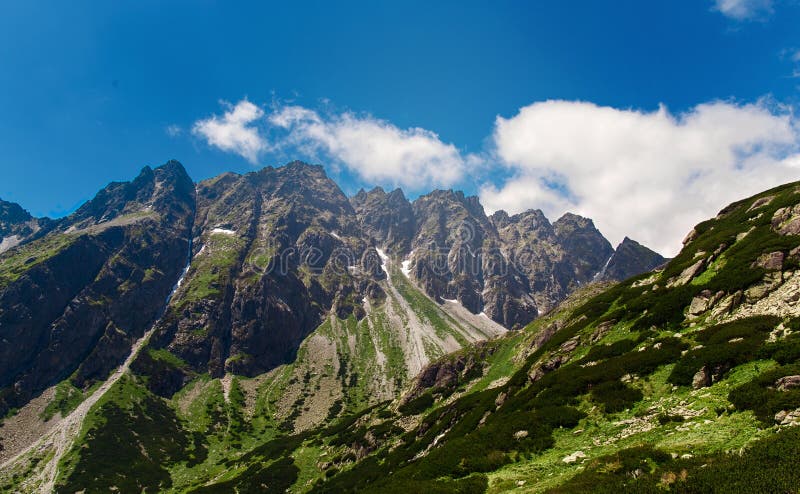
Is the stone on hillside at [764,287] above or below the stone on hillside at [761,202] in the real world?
below

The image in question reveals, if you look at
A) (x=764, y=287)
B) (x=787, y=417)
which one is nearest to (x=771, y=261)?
(x=764, y=287)

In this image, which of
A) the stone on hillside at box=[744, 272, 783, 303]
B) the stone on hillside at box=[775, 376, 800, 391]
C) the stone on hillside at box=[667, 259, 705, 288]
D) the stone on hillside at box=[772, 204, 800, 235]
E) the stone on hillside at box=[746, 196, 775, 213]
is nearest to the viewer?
the stone on hillside at box=[775, 376, 800, 391]

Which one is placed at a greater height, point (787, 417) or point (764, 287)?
point (764, 287)

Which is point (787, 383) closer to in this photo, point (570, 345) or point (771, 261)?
point (771, 261)

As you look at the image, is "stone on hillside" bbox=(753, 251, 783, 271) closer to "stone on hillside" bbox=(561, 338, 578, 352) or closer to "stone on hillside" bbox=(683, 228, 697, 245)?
"stone on hillside" bbox=(561, 338, 578, 352)

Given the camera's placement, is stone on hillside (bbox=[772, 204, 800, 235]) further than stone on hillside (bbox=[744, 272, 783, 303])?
Yes

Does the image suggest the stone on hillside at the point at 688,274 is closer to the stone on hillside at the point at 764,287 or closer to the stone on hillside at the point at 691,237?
the stone on hillside at the point at 764,287

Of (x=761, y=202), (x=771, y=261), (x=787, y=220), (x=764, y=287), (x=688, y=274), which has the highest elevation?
(x=761, y=202)

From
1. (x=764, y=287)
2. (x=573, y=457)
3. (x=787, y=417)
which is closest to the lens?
(x=787, y=417)

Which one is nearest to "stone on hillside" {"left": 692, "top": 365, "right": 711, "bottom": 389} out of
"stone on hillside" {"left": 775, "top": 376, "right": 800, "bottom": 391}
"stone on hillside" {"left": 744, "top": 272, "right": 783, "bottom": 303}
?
"stone on hillside" {"left": 775, "top": 376, "right": 800, "bottom": 391}

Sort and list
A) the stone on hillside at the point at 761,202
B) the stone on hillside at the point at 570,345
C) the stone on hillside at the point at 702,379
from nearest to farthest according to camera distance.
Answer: the stone on hillside at the point at 702,379, the stone on hillside at the point at 570,345, the stone on hillside at the point at 761,202

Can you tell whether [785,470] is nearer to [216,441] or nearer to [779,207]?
[779,207]

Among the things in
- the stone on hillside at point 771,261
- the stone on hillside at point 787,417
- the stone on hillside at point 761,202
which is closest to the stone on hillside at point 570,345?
the stone on hillside at point 771,261

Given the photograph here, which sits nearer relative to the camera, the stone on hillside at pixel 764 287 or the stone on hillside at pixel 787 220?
the stone on hillside at pixel 764 287
